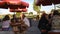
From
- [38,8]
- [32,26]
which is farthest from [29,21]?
[38,8]

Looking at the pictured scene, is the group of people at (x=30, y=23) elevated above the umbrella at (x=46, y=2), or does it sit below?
below

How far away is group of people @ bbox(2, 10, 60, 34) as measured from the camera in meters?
2.40

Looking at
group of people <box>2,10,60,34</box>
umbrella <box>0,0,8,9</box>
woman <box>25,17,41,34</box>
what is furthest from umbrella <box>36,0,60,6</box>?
umbrella <box>0,0,8,9</box>

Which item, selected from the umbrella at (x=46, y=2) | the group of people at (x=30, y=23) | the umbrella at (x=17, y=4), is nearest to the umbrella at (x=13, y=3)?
the umbrella at (x=17, y=4)

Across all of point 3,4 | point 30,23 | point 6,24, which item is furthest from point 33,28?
point 3,4

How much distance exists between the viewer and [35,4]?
94.5 inches

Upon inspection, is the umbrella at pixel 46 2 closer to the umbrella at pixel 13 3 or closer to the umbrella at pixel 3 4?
the umbrella at pixel 13 3

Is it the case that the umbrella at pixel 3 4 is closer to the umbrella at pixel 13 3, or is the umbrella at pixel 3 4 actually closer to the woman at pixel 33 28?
the umbrella at pixel 13 3

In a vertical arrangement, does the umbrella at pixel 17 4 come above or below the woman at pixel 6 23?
above

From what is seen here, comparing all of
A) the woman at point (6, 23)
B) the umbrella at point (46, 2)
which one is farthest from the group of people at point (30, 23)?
the umbrella at point (46, 2)

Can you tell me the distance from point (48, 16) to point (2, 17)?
727 mm

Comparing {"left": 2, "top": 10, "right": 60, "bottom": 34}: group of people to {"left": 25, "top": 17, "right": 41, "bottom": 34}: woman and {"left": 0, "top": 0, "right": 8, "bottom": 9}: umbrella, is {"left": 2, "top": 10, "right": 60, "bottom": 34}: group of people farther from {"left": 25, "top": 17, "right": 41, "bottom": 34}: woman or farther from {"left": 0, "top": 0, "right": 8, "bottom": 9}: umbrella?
{"left": 0, "top": 0, "right": 8, "bottom": 9}: umbrella

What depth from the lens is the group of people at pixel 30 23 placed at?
2404mm

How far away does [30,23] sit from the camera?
2.41 metres
